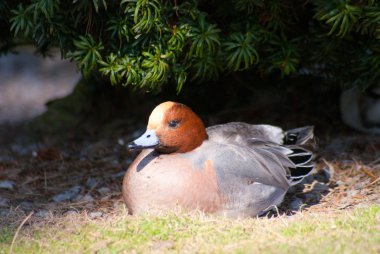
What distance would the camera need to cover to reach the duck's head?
3.75 metres

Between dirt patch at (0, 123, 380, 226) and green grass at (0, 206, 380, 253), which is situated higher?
green grass at (0, 206, 380, 253)

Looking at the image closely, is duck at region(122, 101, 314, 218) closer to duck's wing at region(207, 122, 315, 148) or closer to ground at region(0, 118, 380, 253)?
duck's wing at region(207, 122, 315, 148)

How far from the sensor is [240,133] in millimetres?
4191

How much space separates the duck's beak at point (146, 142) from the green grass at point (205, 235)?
42 cm

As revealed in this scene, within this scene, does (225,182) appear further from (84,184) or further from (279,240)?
(84,184)

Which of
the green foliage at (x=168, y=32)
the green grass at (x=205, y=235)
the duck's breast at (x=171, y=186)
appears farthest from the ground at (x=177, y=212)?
the green foliage at (x=168, y=32)

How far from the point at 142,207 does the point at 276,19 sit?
5.84ft

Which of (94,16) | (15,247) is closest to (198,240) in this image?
(15,247)

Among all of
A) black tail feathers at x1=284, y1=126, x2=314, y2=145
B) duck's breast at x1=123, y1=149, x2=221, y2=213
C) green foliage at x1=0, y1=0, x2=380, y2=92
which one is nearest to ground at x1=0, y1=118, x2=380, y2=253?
duck's breast at x1=123, y1=149, x2=221, y2=213

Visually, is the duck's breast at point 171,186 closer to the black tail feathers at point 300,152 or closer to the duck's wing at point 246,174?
the duck's wing at point 246,174

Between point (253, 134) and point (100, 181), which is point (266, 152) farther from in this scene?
point (100, 181)

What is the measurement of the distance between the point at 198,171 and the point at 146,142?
13.7 inches

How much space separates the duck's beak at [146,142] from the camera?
366 centimetres

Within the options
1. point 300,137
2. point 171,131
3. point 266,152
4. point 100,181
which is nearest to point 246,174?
point 266,152
